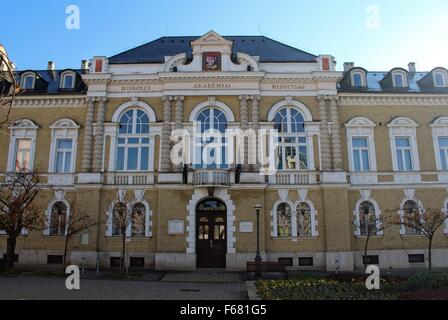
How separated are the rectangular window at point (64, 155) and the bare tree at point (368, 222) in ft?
63.1

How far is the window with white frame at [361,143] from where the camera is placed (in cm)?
2605

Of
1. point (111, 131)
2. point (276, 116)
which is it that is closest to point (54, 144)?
point (111, 131)

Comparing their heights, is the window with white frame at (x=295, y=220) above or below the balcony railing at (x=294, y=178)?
below

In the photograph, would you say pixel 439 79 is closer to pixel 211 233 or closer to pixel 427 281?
pixel 211 233

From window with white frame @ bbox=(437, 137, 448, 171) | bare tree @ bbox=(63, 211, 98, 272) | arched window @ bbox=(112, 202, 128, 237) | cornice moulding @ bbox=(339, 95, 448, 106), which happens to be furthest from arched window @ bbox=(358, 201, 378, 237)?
bare tree @ bbox=(63, 211, 98, 272)

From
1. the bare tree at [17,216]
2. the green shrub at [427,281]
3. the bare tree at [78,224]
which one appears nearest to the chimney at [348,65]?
the green shrub at [427,281]

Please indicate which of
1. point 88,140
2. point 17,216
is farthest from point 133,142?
point 17,216

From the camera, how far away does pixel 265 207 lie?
24.4 meters

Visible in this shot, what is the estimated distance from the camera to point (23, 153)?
1053 inches

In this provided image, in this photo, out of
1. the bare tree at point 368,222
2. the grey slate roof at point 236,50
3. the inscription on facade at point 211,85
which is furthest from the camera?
the grey slate roof at point 236,50

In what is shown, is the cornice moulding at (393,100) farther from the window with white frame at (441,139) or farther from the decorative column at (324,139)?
the decorative column at (324,139)

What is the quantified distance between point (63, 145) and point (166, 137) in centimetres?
729

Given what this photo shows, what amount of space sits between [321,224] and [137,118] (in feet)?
45.2
